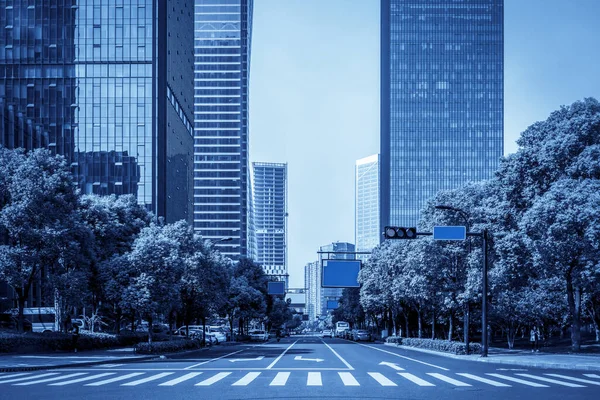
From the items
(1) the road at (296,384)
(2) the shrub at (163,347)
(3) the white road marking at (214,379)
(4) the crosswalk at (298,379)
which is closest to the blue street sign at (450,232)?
(1) the road at (296,384)

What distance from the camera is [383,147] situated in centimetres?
16850

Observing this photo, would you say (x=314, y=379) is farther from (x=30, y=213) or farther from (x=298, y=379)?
(x=30, y=213)

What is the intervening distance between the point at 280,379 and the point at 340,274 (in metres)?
47.4

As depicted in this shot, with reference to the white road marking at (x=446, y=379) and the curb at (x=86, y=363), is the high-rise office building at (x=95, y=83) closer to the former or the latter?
the curb at (x=86, y=363)

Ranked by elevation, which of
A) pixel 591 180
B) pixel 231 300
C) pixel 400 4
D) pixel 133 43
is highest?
pixel 400 4

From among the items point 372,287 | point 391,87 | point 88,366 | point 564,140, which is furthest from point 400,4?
point 88,366

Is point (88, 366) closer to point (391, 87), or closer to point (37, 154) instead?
point (37, 154)

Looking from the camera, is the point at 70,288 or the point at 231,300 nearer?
Result: the point at 70,288

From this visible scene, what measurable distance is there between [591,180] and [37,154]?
98.8 ft

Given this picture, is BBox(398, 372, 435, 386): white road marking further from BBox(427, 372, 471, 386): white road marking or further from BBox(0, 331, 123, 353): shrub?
BBox(0, 331, 123, 353): shrub

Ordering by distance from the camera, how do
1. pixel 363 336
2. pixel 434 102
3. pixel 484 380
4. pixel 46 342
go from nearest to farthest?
pixel 484 380, pixel 46 342, pixel 363 336, pixel 434 102

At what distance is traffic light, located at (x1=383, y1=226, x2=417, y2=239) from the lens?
86.0 feet

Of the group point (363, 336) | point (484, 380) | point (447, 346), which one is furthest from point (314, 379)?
point (363, 336)

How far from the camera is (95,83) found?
95938 millimetres
